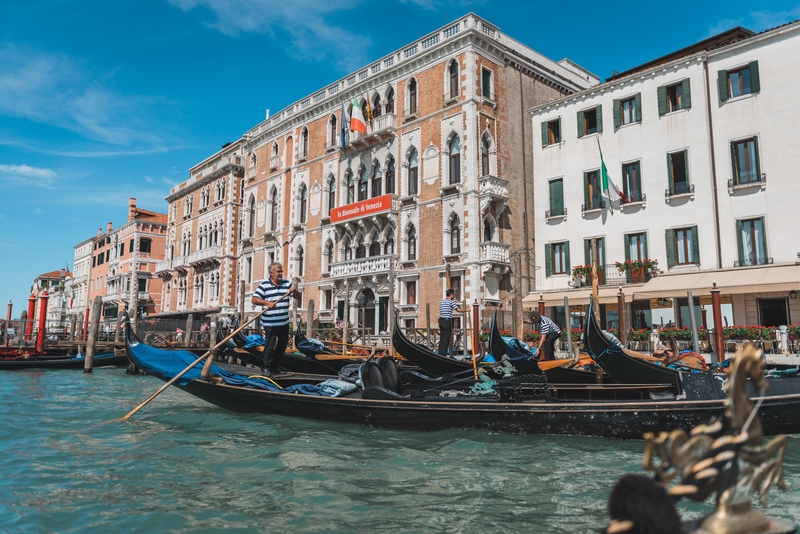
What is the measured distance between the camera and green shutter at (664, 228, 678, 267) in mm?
14015

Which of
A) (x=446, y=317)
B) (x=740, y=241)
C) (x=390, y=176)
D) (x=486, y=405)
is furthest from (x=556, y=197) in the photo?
(x=486, y=405)

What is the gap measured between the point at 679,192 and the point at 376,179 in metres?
9.70

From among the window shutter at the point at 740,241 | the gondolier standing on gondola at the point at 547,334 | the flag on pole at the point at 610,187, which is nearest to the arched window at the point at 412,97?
the flag on pole at the point at 610,187

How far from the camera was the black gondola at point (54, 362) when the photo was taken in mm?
15211

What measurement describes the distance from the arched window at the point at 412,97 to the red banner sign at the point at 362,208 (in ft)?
9.48

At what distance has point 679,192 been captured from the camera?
556 inches

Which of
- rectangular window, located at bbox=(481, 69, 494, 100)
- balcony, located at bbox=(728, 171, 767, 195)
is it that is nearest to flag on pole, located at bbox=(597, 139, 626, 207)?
balcony, located at bbox=(728, 171, 767, 195)

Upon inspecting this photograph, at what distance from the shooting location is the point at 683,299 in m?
13.8

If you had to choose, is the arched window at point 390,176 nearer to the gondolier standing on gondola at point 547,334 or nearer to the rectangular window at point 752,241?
the rectangular window at point 752,241

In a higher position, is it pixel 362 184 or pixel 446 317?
pixel 362 184

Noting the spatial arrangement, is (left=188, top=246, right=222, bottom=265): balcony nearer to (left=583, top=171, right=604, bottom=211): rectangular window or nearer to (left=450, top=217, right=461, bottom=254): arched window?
(left=450, top=217, right=461, bottom=254): arched window

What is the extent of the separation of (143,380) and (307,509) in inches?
447

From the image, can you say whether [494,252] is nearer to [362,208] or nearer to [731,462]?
[362,208]

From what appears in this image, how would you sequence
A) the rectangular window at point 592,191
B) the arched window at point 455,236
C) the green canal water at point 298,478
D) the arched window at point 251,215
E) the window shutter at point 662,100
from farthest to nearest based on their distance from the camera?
the arched window at point 251,215, the arched window at point 455,236, the rectangular window at point 592,191, the window shutter at point 662,100, the green canal water at point 298,478
